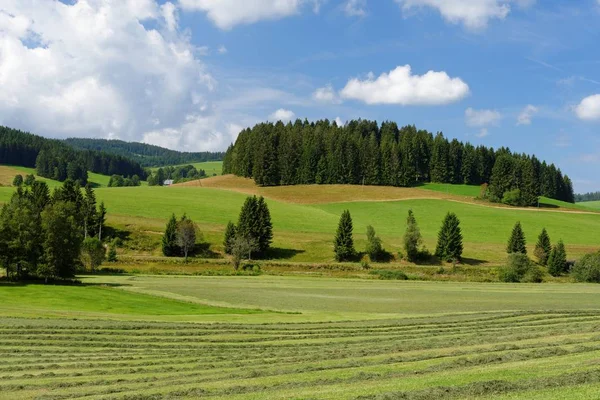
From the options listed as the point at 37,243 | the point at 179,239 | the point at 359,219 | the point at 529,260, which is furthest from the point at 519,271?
the point at 37,243

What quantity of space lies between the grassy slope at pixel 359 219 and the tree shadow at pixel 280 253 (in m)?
1.16

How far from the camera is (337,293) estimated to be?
2270 inches

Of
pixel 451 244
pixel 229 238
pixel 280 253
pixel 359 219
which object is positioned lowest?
pixel 280 253

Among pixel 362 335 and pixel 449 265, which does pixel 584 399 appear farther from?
pixel 449 265

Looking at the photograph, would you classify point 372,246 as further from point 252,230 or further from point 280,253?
point 252,230

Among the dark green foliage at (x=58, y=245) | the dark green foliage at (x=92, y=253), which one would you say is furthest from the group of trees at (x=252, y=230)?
the dark green foliage at (x=58, y=245)

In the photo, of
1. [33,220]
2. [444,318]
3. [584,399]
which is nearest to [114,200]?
[33,220]

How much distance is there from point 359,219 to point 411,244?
36.8m

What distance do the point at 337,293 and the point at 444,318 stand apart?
20864mm

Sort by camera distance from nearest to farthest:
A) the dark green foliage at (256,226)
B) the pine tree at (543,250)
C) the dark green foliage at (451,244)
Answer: the pine tree at (543,250), the dark green foliage at (451,244), the dark green foliage at (256,226)

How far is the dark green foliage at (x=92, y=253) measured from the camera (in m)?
79.7

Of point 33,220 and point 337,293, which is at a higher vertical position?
point 33,220

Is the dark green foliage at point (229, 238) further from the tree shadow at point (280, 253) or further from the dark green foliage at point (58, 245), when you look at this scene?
the dark green foliage at point (58, 245)

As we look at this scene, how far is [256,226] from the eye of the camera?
4013 inches
